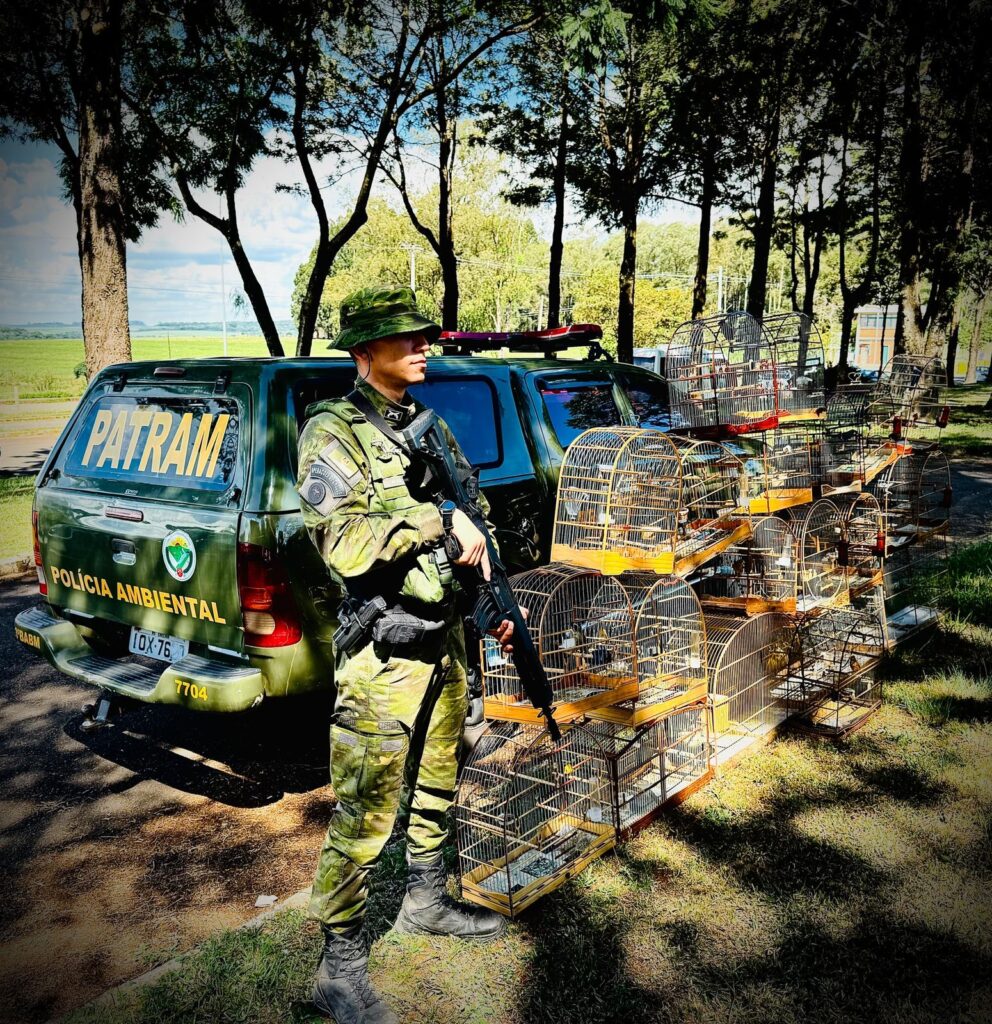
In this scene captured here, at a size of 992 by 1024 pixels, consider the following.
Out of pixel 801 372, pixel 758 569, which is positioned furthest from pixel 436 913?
pixel 801 372

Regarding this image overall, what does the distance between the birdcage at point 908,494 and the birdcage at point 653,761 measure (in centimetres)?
290

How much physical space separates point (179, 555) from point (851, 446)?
4963 millimetres

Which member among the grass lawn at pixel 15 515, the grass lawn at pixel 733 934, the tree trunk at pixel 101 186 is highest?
the tree trunk at pixel 101 186

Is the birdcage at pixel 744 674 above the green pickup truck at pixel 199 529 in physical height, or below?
below

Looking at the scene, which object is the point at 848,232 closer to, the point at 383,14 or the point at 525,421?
the point at 383,14

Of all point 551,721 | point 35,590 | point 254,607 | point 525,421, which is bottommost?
point 35,590

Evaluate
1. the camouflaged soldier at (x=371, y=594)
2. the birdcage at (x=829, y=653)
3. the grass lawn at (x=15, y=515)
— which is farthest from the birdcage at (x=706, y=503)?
the grass lawn at (x=15, y=515)

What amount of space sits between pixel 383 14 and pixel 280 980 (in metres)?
16.1

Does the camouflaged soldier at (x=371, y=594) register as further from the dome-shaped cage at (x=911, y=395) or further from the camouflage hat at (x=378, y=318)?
the dome-shaped cage at (x=911, y=395)

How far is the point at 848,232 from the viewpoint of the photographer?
26047 mm

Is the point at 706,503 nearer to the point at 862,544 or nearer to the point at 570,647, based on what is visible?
→ the point at 570,647

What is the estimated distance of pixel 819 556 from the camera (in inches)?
215

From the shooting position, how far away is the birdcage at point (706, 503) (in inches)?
171

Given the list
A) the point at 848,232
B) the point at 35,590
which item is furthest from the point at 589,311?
the point at 35,590
